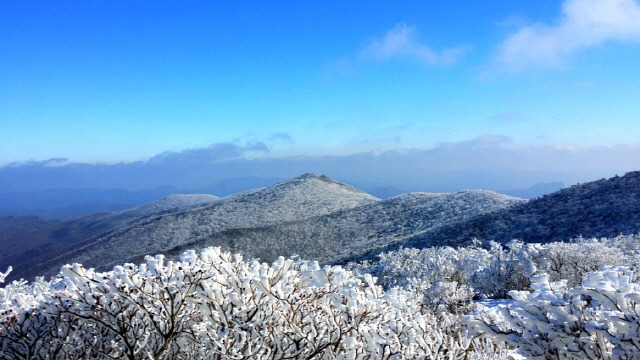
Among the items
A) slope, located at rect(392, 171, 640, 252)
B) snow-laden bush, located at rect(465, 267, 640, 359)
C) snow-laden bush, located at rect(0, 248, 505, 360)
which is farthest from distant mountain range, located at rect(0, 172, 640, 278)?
snow-laden bush, located at rect(0, 248, 505, 360)

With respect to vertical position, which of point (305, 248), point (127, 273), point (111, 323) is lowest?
point (305, 248)

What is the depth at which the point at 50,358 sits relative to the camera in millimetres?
6078

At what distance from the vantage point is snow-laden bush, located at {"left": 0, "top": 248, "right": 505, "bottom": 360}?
18.3ft

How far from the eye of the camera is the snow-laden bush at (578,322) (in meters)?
4.30

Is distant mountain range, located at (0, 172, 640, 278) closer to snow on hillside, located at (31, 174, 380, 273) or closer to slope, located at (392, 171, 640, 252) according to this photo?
slope, located at (392, 171, 640, 252)

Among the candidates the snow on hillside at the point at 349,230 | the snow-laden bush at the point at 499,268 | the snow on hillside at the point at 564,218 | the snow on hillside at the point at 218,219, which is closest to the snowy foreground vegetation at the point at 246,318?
the snow-laden bush at the point at 499,268

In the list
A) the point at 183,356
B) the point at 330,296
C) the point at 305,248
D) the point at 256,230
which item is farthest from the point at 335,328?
the point at 256,230

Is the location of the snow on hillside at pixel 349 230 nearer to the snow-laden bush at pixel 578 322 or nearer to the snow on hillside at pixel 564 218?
the snow on hillside at pixel 564 218

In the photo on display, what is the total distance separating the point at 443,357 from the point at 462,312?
670cm

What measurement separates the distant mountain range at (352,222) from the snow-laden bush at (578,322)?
24.6m

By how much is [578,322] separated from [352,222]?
1894 inches

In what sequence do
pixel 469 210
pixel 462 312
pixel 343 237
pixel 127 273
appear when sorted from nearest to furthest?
pixel 127 273 < pixel 462 312 < pixel 469 210 < pixel 343 237

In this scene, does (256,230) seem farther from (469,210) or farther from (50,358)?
(50,358)

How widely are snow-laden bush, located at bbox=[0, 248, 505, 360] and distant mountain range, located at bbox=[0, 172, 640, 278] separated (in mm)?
25740
